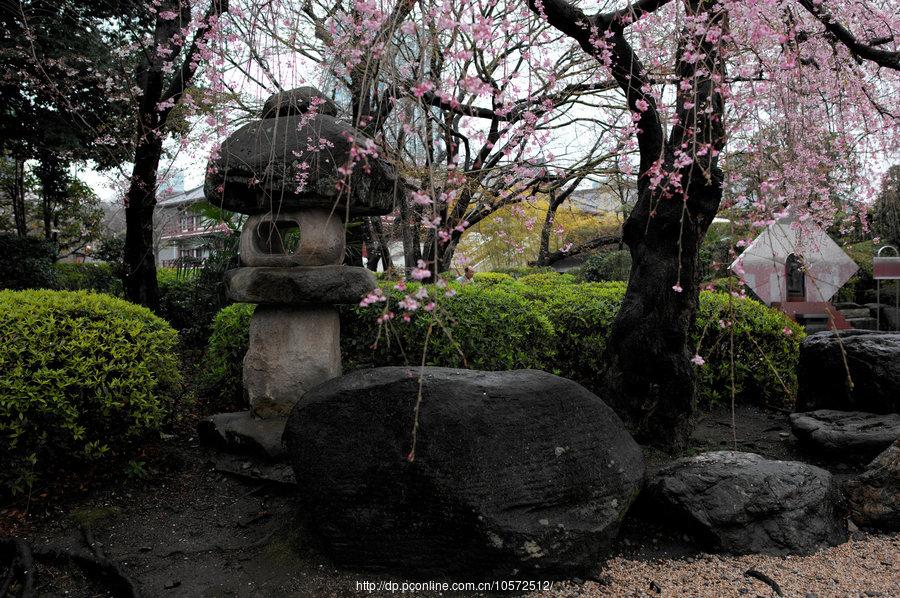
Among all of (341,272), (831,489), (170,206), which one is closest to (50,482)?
(341,272)

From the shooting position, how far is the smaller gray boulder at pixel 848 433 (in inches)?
148

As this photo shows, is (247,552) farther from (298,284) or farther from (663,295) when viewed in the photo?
(663,295)

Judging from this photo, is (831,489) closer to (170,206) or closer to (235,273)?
(235,273)

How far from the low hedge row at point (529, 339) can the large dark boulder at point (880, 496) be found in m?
0.91

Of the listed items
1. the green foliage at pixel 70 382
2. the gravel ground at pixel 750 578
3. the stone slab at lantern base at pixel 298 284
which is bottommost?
the gravel ground at pixel 750 578

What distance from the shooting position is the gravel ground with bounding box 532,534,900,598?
2.51 meters

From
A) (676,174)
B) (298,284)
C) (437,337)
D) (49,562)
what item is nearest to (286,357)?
(298,284)

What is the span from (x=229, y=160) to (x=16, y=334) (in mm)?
1557

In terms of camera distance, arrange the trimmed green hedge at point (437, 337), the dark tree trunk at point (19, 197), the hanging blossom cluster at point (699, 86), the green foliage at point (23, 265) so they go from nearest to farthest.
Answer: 1. the hanging blossom cluster at point (699, 86)
2. the trimmed green hedge at point (437, 337)
3. the green foliage at point (23, 265)
4. the dark tree trunk at point (19, 197)

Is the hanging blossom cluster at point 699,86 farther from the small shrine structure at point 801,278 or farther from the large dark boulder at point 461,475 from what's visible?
the small shrine structure at point 801,278

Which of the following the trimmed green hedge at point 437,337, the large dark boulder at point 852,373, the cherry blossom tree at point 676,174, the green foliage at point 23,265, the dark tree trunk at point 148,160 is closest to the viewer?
the cherry blossom tree at point 676,174

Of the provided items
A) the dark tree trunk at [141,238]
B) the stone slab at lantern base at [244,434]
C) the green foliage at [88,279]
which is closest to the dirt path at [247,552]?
the stone slab at lantern base at [244,434]

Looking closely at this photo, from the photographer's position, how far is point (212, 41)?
259 centimetres

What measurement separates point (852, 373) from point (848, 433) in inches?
20.3
